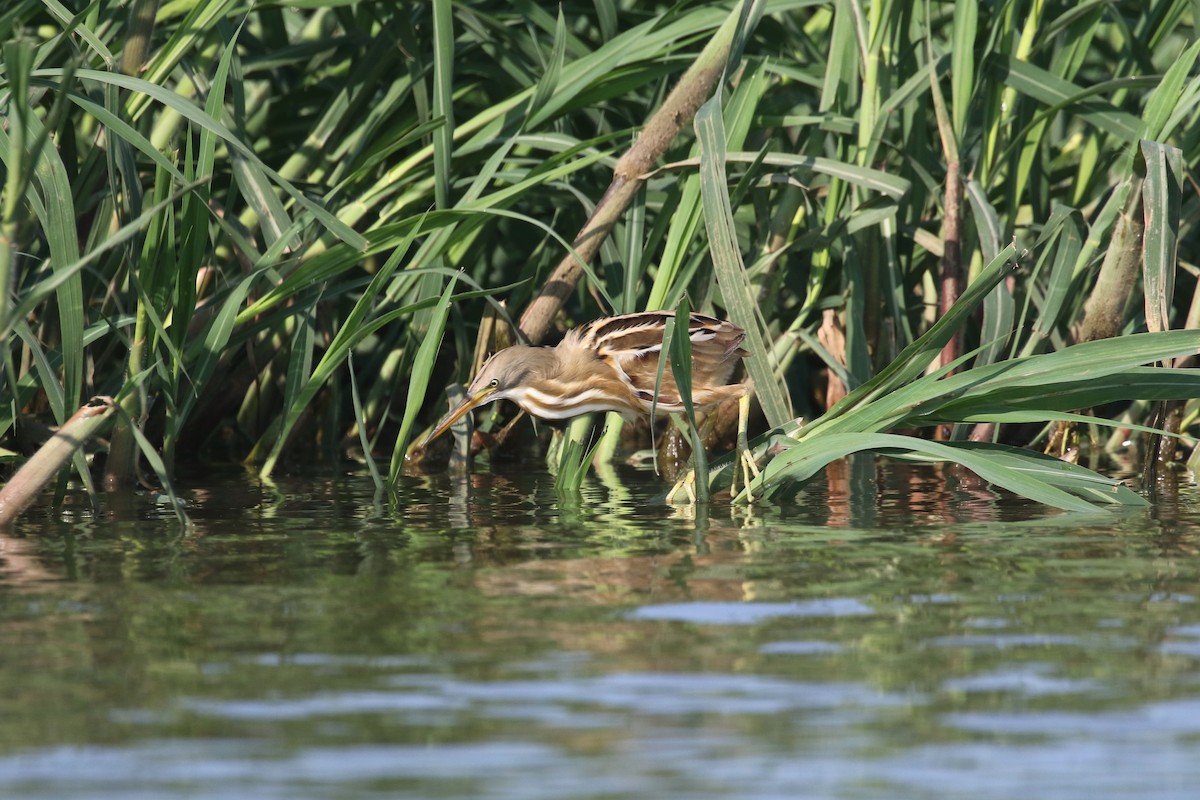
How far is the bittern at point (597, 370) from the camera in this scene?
5.43 meters

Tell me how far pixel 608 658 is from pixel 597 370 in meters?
2.57

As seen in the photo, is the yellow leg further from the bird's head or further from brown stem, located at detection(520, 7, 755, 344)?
brown stem, located at detection(520, 7, 755, 344)

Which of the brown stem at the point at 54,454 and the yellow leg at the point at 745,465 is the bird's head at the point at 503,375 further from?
the brown stem at the point at 54,454

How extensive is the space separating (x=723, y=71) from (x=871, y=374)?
129 centimetres

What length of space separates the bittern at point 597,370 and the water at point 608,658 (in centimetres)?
80

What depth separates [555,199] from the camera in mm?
6246

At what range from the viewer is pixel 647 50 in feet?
19.2

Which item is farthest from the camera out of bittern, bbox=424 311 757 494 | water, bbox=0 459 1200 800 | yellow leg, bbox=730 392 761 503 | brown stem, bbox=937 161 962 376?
brown stem, bbox=937 161 962 376

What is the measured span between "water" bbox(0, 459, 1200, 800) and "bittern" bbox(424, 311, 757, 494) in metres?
0.80

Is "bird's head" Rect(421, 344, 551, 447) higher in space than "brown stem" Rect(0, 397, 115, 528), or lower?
higher

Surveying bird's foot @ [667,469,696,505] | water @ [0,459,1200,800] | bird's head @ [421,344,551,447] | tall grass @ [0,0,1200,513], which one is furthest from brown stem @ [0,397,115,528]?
bird's foot @ [667,469,696,505]

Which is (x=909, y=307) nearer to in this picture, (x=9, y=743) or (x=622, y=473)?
(x=622, y=473)

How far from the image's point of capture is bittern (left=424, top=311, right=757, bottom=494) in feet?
17.8

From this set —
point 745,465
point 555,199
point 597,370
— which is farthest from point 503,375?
point 555,199
